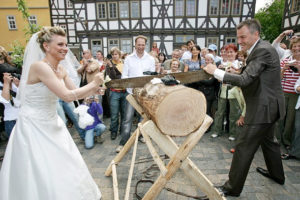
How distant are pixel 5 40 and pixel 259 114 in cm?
2544

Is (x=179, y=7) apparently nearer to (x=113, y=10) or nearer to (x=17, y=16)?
(x=113, y=10)

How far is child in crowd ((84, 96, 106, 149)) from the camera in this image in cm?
403

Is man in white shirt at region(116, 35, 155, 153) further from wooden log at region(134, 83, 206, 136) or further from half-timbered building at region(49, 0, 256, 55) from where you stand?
half-timbered building at region(49, 0, 256, 55)

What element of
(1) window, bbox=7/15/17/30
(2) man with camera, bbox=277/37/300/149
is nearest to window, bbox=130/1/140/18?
(2) man with camera, bbox=277/37/300/149

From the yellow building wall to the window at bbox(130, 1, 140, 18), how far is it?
10247mm

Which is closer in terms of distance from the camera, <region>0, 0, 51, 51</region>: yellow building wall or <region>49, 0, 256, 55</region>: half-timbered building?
<region>49, 0, 256, 55</region>: half-timbered building

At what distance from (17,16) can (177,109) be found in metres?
25.0

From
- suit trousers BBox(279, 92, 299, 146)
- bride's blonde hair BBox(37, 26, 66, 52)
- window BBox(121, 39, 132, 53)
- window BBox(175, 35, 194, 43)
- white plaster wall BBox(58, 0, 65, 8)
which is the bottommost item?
suit trousers BBox(279, 92, 299, 146)

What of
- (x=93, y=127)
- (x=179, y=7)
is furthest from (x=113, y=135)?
(x=179, y=7)

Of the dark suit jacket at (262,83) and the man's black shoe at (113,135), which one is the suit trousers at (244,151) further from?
the man's black shoe at (113,135)

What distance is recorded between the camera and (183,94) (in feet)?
5.52

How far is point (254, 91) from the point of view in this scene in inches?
87.7

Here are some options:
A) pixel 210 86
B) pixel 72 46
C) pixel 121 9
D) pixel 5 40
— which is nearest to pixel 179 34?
pixel 121 9

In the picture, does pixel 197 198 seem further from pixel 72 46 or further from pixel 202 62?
pixel 72 46
